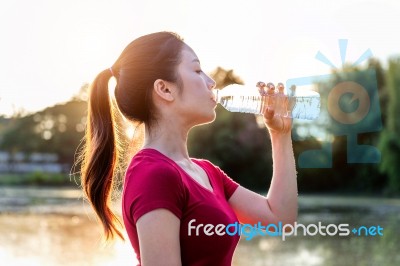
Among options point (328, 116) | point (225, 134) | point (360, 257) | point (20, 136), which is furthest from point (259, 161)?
point (360, 257)

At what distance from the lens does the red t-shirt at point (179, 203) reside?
1.12 meters

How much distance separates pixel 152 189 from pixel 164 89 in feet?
0.82

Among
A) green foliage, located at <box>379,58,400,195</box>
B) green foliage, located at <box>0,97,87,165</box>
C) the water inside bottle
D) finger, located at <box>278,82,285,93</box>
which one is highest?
finger, located at <box>278,82,285,93</box>

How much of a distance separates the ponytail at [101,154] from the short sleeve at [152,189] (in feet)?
0.75

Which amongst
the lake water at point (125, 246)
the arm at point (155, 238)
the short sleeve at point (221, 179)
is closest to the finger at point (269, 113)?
the short sleeve at point (221, 179)

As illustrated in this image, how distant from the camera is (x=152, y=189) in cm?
112

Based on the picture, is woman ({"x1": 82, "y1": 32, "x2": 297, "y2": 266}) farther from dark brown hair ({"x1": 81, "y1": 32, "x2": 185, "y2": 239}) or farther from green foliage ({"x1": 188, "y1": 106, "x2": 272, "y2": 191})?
green foliage ({"x1": 188, "y1": 106, "x2": 272, "y2": 191})

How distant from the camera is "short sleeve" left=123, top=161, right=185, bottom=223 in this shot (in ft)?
3.64

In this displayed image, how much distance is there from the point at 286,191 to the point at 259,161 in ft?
66.6

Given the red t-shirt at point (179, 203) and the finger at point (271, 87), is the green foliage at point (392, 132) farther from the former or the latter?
the red t-shirt at point (179, 203)

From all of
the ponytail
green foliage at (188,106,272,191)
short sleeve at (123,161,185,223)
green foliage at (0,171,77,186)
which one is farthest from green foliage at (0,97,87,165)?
short sleeve at (123,161,185,223)

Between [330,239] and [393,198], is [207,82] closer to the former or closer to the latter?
[330,239]

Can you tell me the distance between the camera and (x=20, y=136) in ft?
90.1

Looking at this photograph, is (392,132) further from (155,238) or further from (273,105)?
(155,238)
